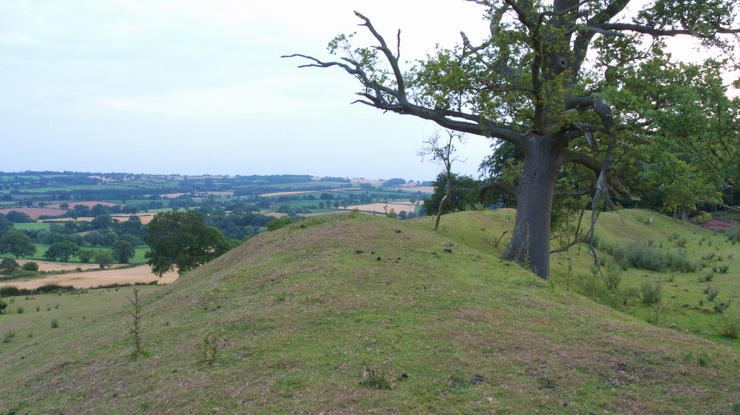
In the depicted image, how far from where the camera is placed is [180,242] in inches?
1603

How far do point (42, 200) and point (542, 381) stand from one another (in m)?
146

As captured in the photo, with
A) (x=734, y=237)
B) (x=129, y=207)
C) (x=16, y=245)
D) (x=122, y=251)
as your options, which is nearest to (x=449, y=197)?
(x=734, y=237)

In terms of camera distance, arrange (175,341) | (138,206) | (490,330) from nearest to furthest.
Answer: (490,330) < (175,341) < (138,206)

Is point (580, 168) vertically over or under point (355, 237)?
over

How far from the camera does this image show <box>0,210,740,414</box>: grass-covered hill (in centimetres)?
602

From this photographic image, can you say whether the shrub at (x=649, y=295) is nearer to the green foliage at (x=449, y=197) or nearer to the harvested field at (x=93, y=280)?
the green foliage at (x=449, y=197)

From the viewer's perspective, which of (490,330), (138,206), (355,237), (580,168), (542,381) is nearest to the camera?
(542,381)

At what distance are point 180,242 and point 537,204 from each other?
31151 millimetres

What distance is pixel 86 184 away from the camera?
162875 mm

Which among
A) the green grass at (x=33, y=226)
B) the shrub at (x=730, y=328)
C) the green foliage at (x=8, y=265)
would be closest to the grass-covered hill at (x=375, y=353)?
the shrub at (x=730, y=328)

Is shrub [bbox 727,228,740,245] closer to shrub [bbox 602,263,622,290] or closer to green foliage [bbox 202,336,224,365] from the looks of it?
shrub [bbox 602,263,622,290]

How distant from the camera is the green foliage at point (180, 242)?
4050 cm

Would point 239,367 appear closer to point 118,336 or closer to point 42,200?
point 118,336

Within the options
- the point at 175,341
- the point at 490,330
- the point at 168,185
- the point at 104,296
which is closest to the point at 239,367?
the point at 175,341
